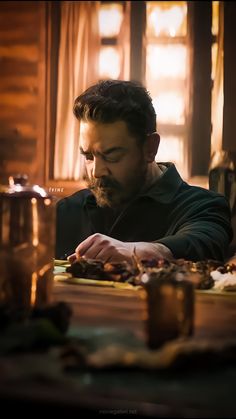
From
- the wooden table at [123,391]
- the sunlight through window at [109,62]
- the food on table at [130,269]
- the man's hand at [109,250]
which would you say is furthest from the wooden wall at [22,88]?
the wooden table at [123,391]

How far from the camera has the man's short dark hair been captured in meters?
2.41

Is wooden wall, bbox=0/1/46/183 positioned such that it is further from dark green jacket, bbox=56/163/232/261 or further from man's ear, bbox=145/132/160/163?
man's ear, bbox=145/132/160/163

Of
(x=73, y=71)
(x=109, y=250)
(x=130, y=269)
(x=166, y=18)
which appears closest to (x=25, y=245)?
(x=130, y=269)

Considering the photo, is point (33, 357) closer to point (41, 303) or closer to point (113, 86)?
point (41, 303)

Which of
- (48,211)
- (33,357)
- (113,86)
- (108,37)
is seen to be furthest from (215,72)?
(33,357)

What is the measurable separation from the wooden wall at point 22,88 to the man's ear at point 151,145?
2.49m

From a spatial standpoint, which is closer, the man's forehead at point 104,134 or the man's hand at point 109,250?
the man's hand at point 109,250

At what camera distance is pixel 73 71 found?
4.92 metres

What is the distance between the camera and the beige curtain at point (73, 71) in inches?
193

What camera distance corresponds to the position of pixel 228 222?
2.35m

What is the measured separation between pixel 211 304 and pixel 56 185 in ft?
12.3

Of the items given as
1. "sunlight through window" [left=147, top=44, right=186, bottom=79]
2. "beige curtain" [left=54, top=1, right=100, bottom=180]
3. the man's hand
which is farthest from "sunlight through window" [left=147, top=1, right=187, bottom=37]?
the man's hand

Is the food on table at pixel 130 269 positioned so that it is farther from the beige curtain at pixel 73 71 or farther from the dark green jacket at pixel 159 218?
→ the beige curtain at pixel 73 71

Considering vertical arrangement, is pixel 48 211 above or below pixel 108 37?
below
